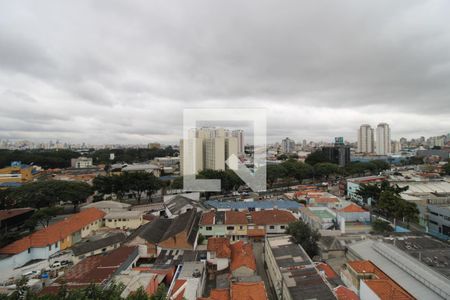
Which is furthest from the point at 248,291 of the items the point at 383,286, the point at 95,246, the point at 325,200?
the point at 325,200

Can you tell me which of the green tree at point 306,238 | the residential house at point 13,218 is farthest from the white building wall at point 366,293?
the residential house at point 13,218

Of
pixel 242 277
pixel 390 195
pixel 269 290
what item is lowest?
pixel 269 290

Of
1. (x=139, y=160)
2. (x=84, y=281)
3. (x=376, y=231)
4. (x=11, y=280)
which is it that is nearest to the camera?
(x=84, y=281)

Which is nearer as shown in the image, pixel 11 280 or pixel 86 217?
pixel 11 280

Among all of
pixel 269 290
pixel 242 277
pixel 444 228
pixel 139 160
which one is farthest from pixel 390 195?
pixel 139 160

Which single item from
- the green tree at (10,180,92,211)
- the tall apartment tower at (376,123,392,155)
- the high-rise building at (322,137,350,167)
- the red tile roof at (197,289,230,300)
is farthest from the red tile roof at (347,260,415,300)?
the tall apartment tower at (376,123,392,155)

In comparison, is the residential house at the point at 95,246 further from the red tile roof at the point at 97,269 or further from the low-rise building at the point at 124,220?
the low-rise building at the point at 124,220

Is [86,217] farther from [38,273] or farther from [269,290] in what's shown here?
[269,290]

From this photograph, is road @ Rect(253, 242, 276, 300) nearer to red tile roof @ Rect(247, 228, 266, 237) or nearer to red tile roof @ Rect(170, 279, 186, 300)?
red tile roof @ Rect(247, 228, 266, 237)

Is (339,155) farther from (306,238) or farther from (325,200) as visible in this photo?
(306,238)
